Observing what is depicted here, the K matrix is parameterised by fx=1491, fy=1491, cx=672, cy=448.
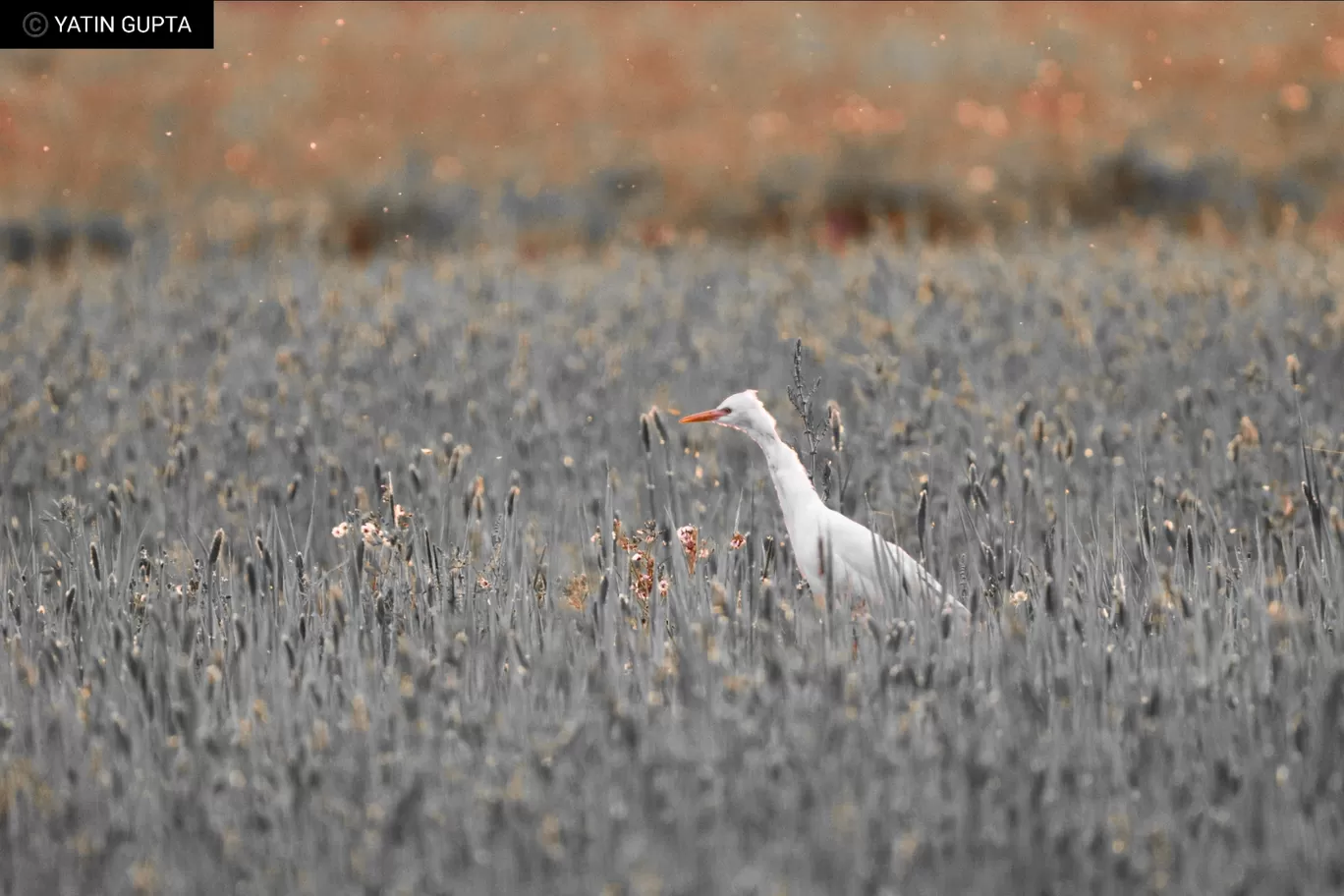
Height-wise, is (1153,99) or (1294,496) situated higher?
(1153,99)

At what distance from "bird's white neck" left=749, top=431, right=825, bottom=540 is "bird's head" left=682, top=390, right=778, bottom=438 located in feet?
0.14

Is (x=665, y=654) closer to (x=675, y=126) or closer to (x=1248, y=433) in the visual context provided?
(x=1248, y=433)

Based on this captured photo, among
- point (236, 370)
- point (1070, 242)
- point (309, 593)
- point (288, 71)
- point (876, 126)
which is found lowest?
point (309, 593)

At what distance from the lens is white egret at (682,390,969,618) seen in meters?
4.65

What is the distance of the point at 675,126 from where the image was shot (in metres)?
22.1

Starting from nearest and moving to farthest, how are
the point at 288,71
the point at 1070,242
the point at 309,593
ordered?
the point at 309,593 < the point at 1070,242 < the point at 288,71

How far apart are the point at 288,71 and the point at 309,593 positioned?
2076 cm

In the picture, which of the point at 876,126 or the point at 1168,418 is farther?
the point at 876,126

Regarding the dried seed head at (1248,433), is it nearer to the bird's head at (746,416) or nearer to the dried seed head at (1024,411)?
the dried seed head at (1024,411)

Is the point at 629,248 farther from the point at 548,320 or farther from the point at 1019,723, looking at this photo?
the point at 1019,723

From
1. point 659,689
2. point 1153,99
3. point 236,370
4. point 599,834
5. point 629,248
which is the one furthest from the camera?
point 1153,99

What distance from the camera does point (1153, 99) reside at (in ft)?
68.5

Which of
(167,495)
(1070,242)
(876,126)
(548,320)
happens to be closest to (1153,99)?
(876,126)

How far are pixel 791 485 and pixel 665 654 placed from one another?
132 centimetres
